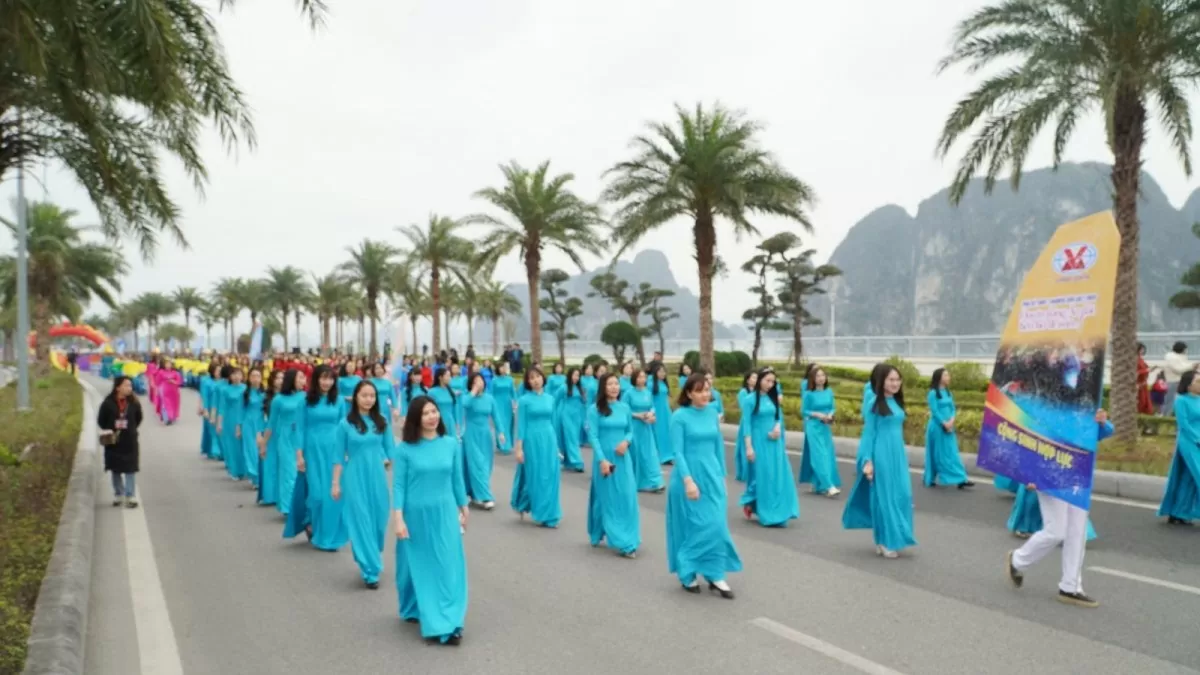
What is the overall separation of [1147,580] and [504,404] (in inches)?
426

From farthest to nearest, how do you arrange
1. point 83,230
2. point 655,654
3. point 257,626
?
point 83,230, point 257,626, point 655,654

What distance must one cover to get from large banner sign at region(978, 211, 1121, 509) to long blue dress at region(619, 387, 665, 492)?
5502 mm

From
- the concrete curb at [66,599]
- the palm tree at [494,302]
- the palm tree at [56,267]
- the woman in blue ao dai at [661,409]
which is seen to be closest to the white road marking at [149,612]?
the concrete curb at [66,599]

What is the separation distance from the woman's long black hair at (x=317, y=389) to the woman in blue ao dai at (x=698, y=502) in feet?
11.9

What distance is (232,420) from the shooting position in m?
13.9

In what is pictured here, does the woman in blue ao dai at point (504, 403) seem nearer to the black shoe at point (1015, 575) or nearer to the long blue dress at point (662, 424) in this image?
the long blue dress at point (662, 424)

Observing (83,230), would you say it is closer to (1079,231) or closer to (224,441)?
(224,441)

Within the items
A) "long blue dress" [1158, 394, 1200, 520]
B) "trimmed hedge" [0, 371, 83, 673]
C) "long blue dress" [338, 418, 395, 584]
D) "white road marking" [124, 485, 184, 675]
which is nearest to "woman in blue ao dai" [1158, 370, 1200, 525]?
"long blue dress" [1158, 394, 1200, 520]

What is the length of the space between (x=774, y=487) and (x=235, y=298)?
64273mm

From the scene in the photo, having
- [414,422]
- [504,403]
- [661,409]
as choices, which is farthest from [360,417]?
[504,403]

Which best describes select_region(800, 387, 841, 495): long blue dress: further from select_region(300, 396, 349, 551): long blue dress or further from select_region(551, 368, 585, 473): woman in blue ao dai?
select_region(300, 396, 349, 551): long blue dress

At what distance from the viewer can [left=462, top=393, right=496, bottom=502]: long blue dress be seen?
11.4 m

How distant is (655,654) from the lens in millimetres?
5379

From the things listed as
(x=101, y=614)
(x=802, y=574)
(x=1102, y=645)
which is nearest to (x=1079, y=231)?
(x=1102, y=645)
